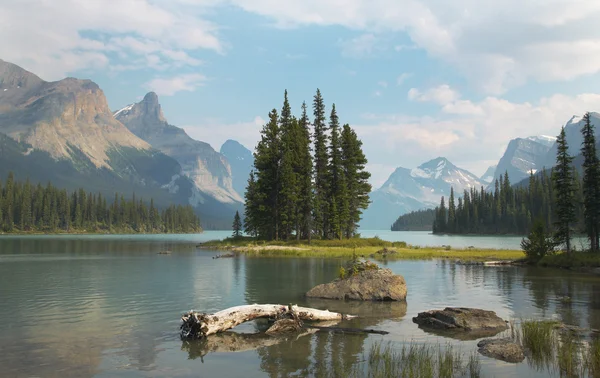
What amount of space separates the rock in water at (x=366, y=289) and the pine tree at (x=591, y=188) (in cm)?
4390

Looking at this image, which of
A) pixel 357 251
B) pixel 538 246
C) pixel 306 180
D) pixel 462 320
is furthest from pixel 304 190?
pixel 462 320

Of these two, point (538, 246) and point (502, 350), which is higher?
point (538, 246)

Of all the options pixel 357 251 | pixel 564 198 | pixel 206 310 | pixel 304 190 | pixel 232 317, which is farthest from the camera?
pixel 304 190

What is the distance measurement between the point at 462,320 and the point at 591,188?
53511 millimetres

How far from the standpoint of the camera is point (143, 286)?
3738 centimetres

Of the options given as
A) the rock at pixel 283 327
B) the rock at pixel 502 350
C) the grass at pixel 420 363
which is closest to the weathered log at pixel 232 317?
the rock at pixel 283 327

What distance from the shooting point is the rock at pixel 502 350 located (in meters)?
16.7

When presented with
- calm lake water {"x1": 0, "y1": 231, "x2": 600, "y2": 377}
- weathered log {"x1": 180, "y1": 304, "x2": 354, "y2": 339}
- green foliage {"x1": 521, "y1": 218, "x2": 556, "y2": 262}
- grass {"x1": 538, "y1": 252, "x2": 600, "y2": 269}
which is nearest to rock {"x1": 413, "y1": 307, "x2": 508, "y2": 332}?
calm lake water {"x1": 0, "y1": 231, "x2": 600, "y2": 377}

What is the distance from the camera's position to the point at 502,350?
1716 centimetres

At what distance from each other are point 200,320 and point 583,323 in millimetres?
18908

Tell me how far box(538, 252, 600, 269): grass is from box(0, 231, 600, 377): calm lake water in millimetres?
4226

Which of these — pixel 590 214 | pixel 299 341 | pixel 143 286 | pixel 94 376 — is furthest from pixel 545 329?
pixel 590 214

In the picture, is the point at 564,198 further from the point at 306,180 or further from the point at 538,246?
the point at 306,180

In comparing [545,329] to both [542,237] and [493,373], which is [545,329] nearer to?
[493,373]
